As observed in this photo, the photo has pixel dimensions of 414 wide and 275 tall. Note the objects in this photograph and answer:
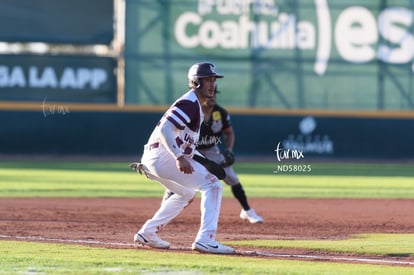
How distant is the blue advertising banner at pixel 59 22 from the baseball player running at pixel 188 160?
18617 mm

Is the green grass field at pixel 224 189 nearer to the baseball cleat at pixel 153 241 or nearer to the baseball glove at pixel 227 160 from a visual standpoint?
the baseball cleat at pixel 153 241

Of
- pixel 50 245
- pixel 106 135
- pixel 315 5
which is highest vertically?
pixel 315 5

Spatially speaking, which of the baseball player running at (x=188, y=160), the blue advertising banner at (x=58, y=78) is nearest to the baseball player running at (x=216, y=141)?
the baseball player running at (x=188, y=160)

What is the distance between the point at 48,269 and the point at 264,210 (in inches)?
273

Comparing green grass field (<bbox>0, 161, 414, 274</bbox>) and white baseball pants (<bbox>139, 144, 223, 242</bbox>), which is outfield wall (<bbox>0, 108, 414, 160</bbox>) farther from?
white baseball pants (<bbox>139, 144, 223, 242</bbox>)

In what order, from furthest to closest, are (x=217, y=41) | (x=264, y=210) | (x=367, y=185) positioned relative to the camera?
(x=217, y=41), (x=367, y=185), (x=264, y=210)

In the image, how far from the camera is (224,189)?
1831 cm

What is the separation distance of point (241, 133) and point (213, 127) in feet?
49.6

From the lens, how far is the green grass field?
→ 24.4 feet

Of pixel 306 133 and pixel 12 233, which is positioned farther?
pixel 306 133

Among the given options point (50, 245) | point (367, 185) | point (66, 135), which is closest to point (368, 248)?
point (50, 245)

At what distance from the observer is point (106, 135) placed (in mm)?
26609

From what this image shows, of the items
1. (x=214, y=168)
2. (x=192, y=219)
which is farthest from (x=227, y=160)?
(x=214, y=168)

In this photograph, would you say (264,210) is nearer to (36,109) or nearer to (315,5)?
(36,109)
